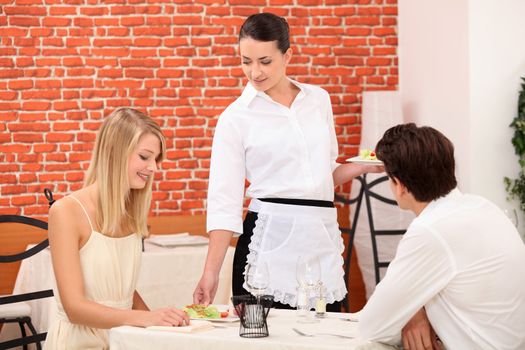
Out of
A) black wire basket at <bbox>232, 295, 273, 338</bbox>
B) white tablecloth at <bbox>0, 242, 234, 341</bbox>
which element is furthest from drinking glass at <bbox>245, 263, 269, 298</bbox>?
white tablecloth at <bbox>0, 242, 234, 341</bbox>

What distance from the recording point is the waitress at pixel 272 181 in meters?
2.72

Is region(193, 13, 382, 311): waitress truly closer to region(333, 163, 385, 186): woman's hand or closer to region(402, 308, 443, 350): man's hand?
region(333, 163, 385, 186): woman's hand

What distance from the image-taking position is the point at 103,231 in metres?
2.60

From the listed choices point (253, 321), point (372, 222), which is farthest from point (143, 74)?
point (253, 321)

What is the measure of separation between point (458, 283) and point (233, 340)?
0.58 meters

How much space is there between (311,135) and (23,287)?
2465mm

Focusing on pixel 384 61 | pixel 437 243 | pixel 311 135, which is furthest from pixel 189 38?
pixel 437 243

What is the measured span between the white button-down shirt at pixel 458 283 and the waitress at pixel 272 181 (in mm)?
711

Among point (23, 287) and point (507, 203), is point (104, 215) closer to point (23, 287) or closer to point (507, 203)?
point (23, 287)

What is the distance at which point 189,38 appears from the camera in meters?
6.01

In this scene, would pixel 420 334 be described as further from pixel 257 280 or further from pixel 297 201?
pixel 297 201

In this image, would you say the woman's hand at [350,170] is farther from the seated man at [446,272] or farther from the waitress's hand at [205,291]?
the seated man at [446,272]

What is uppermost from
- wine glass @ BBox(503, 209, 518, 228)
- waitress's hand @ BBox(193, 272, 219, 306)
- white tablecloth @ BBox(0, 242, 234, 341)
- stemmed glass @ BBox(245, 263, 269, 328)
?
stemmed glass @ BBox(245, 263, 269, 328)

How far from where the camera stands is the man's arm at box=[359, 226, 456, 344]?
1.98 meters
